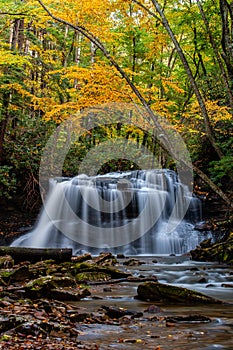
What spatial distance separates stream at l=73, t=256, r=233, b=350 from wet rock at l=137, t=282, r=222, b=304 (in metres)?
0.15

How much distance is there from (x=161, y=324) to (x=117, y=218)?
373 inches

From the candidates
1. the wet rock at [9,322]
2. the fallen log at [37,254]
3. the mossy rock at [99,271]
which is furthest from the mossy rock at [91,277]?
the wet rock at [9,322]

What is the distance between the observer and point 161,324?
3.40 metres

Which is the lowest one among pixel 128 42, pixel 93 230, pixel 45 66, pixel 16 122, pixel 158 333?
pixel 93 230

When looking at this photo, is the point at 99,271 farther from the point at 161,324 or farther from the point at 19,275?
the point at 161,324

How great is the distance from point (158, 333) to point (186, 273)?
14.6 ft

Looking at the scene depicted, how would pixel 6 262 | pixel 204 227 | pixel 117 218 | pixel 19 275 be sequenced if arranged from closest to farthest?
1. pixel 19 275
2. pixel 6 262
3. pixel 204 227
4. pixel 117 218

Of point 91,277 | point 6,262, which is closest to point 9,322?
point 91,277

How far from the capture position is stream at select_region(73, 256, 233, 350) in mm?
2783

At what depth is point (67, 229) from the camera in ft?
39.7

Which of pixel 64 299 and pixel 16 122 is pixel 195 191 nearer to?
pixel 16 122

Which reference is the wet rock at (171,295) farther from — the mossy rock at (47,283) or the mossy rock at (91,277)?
the mossy rock at (91,277)

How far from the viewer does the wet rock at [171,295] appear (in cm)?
450

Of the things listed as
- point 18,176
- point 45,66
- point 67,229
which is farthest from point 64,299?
point 45,66
